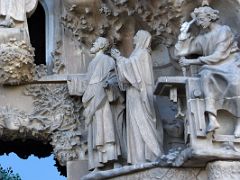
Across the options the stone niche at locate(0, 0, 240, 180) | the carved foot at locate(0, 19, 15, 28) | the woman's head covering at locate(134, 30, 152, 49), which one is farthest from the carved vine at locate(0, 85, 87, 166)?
the woman's head covering at locate(134, 30, 152, 49)

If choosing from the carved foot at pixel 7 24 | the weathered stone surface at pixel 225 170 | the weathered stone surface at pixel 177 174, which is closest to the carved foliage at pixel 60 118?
the carved foot at pixel 7 24

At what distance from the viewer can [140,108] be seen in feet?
21.0

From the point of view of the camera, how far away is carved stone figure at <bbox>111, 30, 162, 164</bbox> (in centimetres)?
625

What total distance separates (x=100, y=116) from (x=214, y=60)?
4.17 ft

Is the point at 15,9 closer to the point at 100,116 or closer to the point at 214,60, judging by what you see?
the point at 100,116

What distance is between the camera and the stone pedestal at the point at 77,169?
6918 mm

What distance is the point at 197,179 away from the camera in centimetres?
592

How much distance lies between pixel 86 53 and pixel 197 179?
2.20m

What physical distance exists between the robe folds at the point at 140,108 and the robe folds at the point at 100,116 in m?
0.21

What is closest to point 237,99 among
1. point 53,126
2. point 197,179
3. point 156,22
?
point 197,179

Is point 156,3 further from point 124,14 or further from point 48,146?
point 48,146

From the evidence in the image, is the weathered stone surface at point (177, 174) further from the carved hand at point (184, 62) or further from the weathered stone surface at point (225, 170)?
the carved hand at point (184, 62)

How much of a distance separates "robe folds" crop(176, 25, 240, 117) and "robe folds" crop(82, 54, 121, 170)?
87 cm

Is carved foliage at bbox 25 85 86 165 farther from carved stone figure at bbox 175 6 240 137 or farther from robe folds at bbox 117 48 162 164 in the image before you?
carved stone figure at bbox 175 6 240 137
